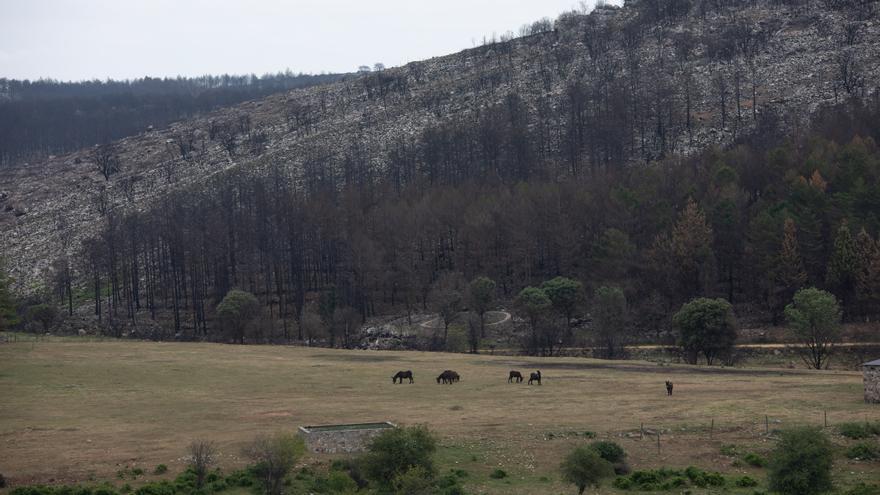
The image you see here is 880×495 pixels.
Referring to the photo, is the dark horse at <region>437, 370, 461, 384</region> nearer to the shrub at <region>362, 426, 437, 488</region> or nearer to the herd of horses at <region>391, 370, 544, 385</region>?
the herd of horses at <region>391, 370, 544, 385</region>

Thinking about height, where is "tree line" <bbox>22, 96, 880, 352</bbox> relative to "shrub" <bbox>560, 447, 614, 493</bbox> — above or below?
above

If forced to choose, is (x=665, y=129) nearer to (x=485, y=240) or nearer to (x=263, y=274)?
(x=485, y=240)

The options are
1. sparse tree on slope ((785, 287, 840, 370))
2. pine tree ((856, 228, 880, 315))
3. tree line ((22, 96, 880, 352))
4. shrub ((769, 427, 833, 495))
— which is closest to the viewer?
shrub ((769, 427, 833, 495))

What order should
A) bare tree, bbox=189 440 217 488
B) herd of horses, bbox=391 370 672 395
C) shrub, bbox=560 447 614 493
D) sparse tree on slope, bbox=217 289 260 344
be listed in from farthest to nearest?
sparse tree on slope, bbox=217 289 260 344 < herd of horses, bbox=391 370 672 395 < bare tree, bbox=189 440 217 488 < shrub, bbox=560 447 614 493

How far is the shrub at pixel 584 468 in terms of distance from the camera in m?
38.9

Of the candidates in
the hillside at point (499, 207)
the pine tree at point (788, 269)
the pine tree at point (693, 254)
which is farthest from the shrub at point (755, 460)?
the pine tree at point (693, 254)

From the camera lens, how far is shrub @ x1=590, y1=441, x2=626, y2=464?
144 feet

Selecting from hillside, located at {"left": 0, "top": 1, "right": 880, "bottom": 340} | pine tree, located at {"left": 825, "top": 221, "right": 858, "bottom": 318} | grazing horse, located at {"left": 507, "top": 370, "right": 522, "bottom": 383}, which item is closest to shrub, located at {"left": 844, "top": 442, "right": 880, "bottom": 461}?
grazing horse, located at {"left": 507, "top": 370, "right": 522, "bottom": 383}

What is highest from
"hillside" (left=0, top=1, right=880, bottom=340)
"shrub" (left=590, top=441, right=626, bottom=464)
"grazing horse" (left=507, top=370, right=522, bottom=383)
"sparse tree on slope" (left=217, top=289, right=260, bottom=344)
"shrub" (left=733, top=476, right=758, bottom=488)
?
"hillside" (left=0, top=1, right=880, bottom=340)

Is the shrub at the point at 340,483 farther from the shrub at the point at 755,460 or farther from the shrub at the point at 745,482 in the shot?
the shrub at the point at 755,460

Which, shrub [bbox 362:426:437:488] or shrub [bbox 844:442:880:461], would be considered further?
shrub [bbox 844:442:880:461]

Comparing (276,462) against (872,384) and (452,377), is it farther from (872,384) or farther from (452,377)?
(872,384)

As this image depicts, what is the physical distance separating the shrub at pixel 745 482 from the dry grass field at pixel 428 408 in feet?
5.52

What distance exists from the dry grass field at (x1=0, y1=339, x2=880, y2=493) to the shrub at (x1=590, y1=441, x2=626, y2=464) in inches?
49.4
